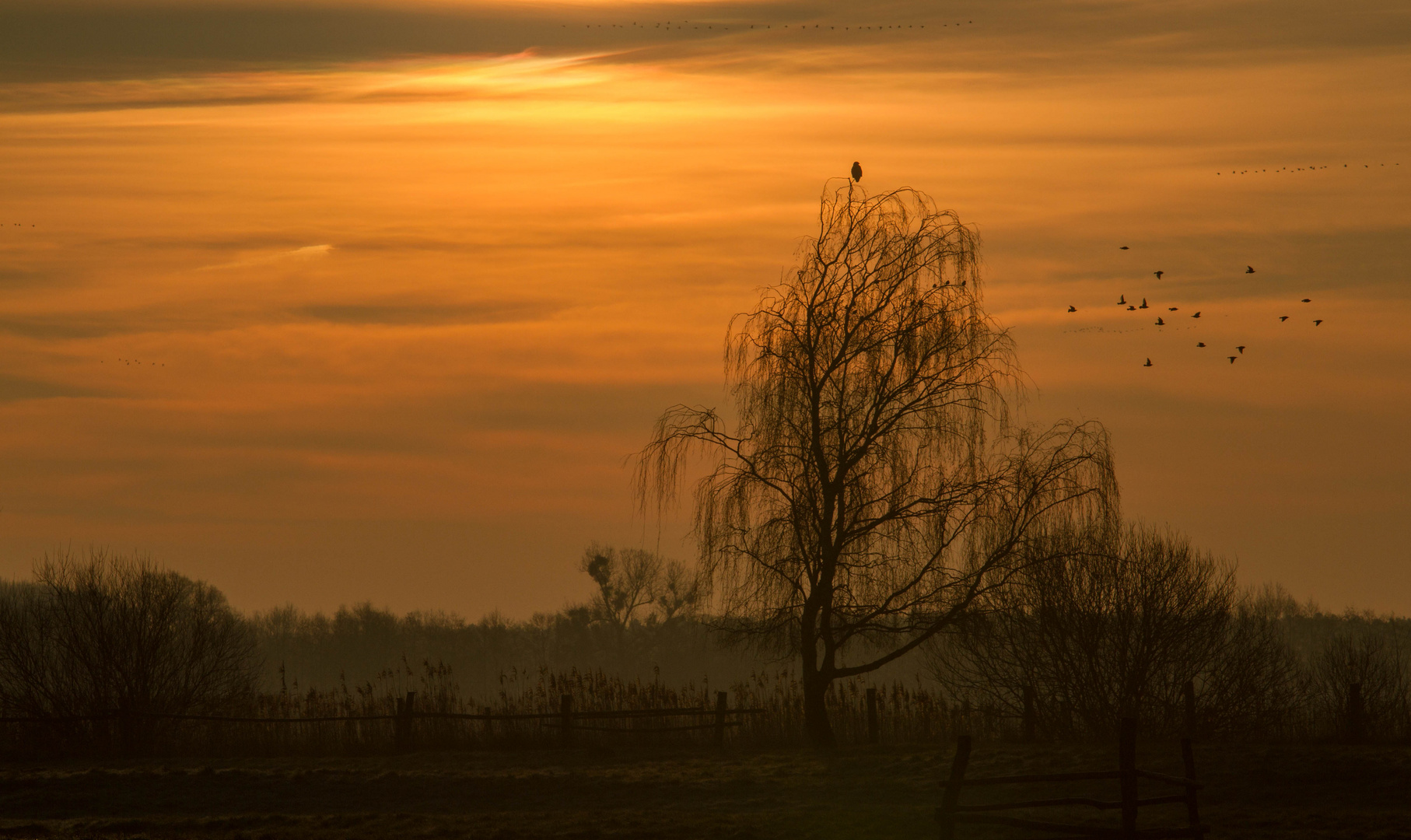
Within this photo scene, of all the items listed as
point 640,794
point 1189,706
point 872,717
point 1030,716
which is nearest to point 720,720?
point 872,717

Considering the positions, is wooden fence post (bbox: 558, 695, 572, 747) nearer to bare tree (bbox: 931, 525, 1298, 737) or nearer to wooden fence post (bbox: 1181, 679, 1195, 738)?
bare tree (bbox: 931, 525, 1298, 737)

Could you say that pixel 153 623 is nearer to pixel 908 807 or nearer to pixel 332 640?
pixel 908 807

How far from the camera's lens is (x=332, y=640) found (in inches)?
4380

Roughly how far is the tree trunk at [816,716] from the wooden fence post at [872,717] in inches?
66.5

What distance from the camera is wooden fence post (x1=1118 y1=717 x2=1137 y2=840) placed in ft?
45.3

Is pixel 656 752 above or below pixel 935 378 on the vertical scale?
below

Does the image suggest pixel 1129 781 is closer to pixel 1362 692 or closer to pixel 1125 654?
pixel 1125 654

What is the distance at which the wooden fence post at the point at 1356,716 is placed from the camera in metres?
27.1

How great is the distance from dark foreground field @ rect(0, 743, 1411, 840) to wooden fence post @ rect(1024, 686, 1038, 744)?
12.7 feet

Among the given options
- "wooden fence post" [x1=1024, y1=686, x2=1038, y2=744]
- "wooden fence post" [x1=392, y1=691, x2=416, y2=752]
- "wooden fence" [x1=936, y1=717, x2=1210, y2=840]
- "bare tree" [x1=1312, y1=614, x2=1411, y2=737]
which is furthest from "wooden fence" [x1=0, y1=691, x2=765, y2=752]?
"wooden fence" [x1=936, y1=717, x2=1210, y2=840]

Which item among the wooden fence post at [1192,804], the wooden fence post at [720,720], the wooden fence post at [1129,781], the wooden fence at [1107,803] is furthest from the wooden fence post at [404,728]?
the wooden fence post at [1129,781]

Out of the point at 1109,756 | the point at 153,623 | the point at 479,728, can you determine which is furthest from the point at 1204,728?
the point at 153,623

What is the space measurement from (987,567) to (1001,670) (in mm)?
8633

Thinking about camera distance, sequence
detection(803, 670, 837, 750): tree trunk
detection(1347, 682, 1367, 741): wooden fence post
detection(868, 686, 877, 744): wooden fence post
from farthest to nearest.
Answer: detection(1347, 682, 1367, 741): wooden fence post < detection(868, 686, 877, 744): wooden fence post < detection(803, 670, 837, 750): tree trunk
